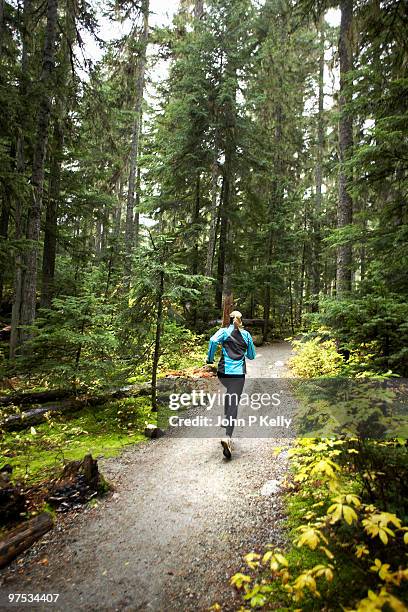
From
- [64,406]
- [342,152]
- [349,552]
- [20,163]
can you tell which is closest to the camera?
Answer: [349,552]

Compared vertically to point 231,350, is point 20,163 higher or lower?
higher

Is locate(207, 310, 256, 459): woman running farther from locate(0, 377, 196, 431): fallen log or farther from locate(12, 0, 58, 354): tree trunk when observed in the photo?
locate(12, 0, 58, 354): tree trunk

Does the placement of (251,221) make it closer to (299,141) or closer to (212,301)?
(212,301)

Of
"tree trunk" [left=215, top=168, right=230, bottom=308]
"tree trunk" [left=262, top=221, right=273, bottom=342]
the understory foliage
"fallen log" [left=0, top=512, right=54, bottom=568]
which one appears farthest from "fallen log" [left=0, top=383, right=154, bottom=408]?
"tree trunk" [left=262, top=221, right=273, bottom=342]

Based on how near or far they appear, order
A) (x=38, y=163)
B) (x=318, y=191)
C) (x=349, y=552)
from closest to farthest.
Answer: (x=349, y=552), (x=38, y=163), (x=318, y=191)

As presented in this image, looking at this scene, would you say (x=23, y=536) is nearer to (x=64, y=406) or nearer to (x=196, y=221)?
(x=64, y=406)

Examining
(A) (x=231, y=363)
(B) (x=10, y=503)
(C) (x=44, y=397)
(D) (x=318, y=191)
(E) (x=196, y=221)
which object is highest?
(D) (x=318, y=191)

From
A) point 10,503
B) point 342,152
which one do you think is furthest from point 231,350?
point 342,152

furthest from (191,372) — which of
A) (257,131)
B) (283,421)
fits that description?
(257,131)

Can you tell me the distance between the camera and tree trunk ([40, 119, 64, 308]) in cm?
1389

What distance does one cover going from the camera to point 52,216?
14.2 meters

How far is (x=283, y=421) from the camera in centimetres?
746

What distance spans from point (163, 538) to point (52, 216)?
44.5ft

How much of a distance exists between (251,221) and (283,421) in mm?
14661
